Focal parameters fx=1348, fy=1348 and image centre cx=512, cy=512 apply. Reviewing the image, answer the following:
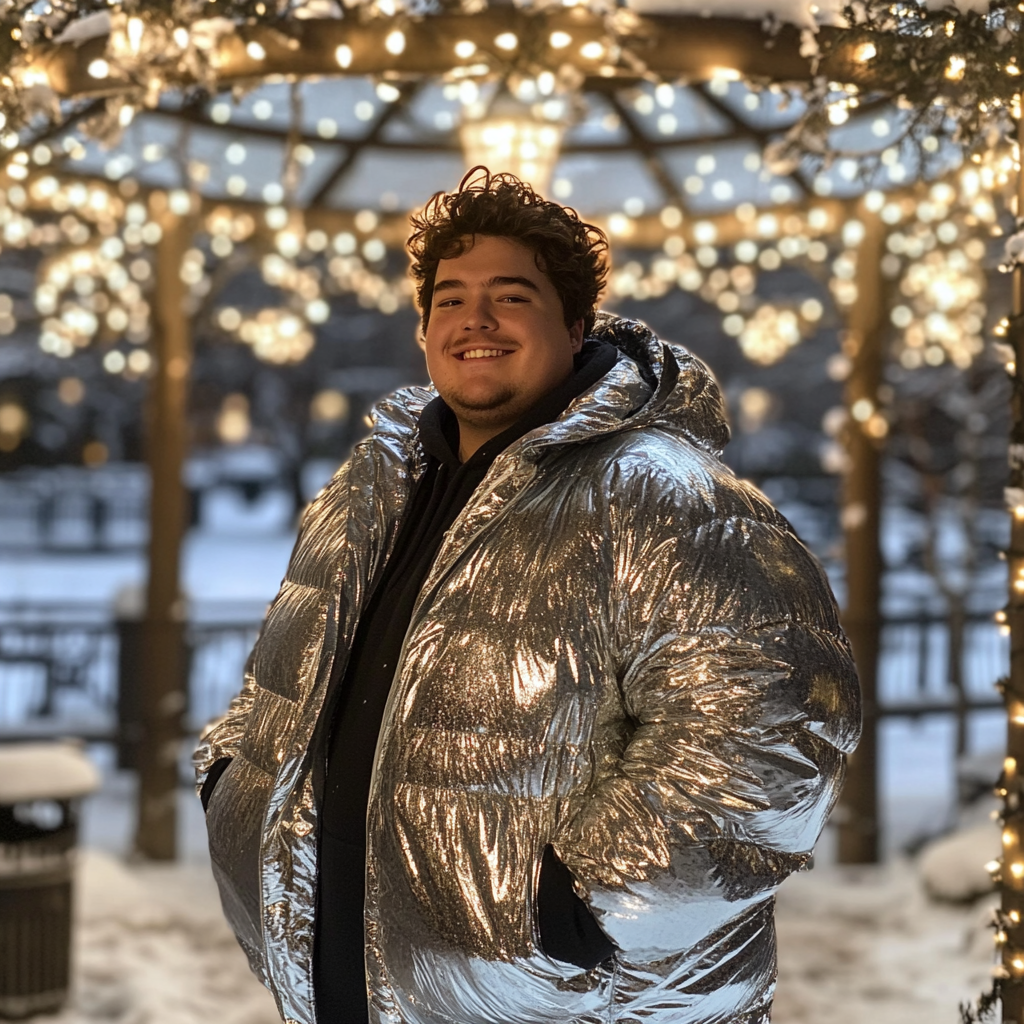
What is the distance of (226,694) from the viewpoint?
10953 mm

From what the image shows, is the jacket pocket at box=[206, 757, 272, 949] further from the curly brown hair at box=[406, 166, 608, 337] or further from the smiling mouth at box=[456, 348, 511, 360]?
the curly brown hair at box=[406, 166, 608, 337]

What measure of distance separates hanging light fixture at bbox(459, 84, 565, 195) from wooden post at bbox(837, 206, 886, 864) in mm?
2899

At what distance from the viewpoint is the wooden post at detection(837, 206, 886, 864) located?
719 cm

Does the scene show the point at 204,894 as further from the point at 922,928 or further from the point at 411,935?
the point at 411,935

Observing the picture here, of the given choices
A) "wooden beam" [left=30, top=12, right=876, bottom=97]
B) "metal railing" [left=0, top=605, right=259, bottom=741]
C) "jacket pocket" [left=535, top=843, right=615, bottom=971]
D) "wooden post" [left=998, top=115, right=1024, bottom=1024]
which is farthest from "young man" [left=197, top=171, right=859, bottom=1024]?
"metal railing" [left=0, top=605, right=259, bottom=741]

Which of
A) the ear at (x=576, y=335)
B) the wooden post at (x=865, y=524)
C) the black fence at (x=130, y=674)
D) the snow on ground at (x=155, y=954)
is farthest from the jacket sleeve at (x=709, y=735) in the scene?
the black fence at (x=130, y=674)

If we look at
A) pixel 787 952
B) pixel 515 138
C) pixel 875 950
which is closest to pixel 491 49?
pixel 515 138

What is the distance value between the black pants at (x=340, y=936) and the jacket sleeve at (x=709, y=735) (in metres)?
0.42

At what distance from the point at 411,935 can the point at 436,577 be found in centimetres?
54

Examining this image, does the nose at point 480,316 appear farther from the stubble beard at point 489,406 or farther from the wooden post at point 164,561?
the wooden post at point 164,561

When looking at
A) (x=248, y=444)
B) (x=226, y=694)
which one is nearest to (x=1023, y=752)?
(x=226, y=694)

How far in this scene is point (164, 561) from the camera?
739 cm

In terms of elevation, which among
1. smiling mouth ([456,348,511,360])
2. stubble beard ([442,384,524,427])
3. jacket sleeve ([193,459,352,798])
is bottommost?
jacket sleeve ([193,459,352,798])

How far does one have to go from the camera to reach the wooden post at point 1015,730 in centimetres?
261
